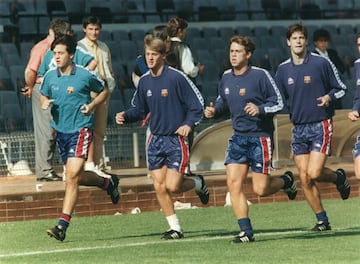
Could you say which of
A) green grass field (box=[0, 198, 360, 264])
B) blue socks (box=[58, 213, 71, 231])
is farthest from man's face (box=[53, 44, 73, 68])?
green grass field (box=[0, 198, 360, 264])

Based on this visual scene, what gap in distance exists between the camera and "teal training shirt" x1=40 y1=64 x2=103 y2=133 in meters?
13.3

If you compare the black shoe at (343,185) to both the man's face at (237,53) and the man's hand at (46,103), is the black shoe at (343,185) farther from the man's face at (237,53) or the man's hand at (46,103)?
the man's hand at (46,103)

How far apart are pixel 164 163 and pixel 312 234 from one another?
58.5 inches

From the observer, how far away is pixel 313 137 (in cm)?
1349

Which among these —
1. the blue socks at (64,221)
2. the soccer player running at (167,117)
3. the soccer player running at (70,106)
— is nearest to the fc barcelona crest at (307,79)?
the soccer player running at (167,117)

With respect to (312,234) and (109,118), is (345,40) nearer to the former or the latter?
(109,118)

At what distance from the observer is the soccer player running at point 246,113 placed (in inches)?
499

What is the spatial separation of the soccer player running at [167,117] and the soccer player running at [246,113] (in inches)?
14.7

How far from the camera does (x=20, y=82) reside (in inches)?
915

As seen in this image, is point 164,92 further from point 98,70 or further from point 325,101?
point 98,70

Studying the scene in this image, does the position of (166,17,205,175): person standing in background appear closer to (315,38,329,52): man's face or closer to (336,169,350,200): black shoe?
(336,169,350,200): black shoe

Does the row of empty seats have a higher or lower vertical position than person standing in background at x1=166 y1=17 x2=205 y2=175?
lower

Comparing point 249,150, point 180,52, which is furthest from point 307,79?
point 180,52

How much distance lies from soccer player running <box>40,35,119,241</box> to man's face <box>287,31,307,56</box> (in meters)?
1.84
